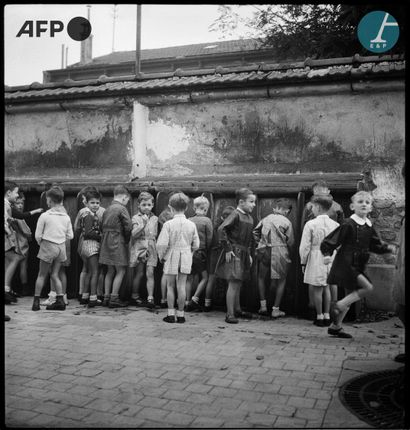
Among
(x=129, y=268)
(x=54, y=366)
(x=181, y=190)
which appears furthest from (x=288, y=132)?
(x=54, y=366)

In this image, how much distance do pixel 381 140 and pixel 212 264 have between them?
3.20 meters

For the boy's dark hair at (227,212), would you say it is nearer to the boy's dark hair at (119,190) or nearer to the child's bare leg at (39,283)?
the boy's dark hair at (119,190)

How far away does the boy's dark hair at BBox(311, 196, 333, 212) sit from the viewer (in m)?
6.28

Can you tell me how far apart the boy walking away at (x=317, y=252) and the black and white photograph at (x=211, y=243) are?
2cm

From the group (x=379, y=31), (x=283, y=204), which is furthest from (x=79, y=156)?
(x=379, y=31)

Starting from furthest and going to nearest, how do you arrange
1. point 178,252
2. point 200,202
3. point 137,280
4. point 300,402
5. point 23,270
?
point 23,270
point 137,280
point 200,202
point 178,252
point 300,402

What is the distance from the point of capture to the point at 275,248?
6.70 meters

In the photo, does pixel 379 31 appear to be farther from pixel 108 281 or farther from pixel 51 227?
pixel 108 281

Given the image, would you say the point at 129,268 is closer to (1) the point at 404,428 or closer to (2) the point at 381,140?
(2) the point at 381,140

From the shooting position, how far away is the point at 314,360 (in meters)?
4.62

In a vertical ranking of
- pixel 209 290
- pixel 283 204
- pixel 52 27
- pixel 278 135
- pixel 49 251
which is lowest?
pixel 209 290

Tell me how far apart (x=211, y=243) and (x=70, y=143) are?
3.83m

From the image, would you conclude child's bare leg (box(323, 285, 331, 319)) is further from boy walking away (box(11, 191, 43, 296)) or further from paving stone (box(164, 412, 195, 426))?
boy walking away (box(11, 191, 43, 296))

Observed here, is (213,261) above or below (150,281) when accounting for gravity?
above
